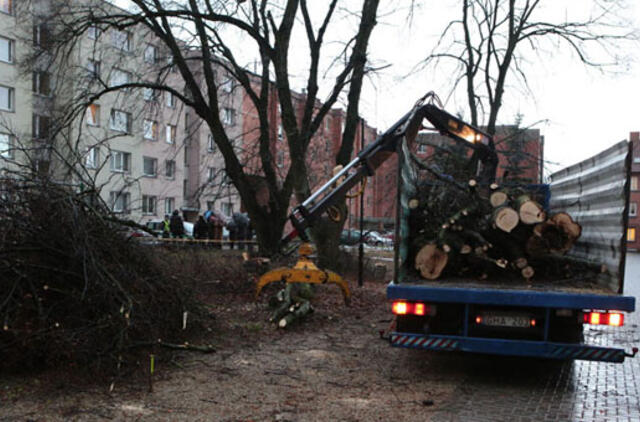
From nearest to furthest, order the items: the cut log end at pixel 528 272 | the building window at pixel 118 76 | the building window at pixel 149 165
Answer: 1. the cut log end at pixel 528 272
2. the building window at pixel 118 76
3. the building window at pixel 149 165

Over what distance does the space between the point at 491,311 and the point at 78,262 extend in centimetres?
429

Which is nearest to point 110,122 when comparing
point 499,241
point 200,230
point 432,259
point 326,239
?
point 200,230

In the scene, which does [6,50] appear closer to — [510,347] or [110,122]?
[110,122]

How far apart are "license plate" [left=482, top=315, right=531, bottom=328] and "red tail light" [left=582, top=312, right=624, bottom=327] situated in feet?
1.84

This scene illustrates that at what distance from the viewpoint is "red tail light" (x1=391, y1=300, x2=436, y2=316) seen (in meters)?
6.58

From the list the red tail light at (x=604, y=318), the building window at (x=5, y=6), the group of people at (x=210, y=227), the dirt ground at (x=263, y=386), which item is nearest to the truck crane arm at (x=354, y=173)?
the dirt ground at (x=263, y=386)

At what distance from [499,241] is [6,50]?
36139 mm

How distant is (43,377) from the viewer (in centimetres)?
590

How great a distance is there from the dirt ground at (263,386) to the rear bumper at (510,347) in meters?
0.47

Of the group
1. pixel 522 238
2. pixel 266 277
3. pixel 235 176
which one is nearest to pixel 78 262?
pixel 266 277

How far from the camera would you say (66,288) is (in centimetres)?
640

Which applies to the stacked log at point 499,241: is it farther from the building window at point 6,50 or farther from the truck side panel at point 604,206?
the building window at point 6,50

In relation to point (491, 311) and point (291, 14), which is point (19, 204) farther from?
point (291, 14)

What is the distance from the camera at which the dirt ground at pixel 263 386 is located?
530cm
